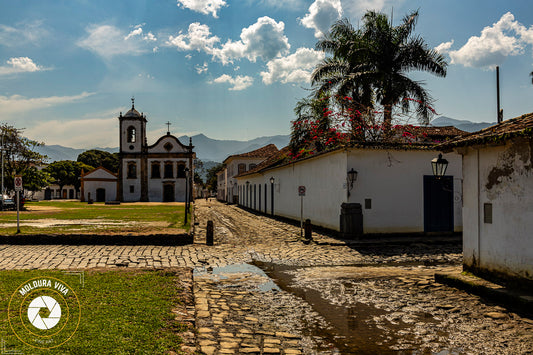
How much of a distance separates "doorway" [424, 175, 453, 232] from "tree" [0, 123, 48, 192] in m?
29.8

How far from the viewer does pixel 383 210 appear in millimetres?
14492

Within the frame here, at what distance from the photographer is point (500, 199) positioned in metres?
6.96

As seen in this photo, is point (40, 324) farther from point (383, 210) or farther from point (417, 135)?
point (417, 135)

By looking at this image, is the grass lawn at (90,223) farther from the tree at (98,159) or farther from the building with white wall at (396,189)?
the tree at (98,159)

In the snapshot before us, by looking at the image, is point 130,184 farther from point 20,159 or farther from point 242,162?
point 20,159

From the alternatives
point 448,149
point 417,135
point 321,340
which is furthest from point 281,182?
point 321,340

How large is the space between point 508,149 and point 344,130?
47.0ft

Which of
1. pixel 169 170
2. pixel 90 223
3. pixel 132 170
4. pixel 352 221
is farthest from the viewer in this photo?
pixel 169 170

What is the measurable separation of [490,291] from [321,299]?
2699 mm

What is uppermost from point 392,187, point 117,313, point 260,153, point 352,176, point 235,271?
point 260,153

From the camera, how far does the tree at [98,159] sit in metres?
87.0

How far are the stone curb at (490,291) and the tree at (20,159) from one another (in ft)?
108

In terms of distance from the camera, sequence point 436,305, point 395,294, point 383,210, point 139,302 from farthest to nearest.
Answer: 1. point 383,210
2. point 395,294
3. point 436,305
4. point 139,302

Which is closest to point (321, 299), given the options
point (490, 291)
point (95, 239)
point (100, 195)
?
point (490, 291)
